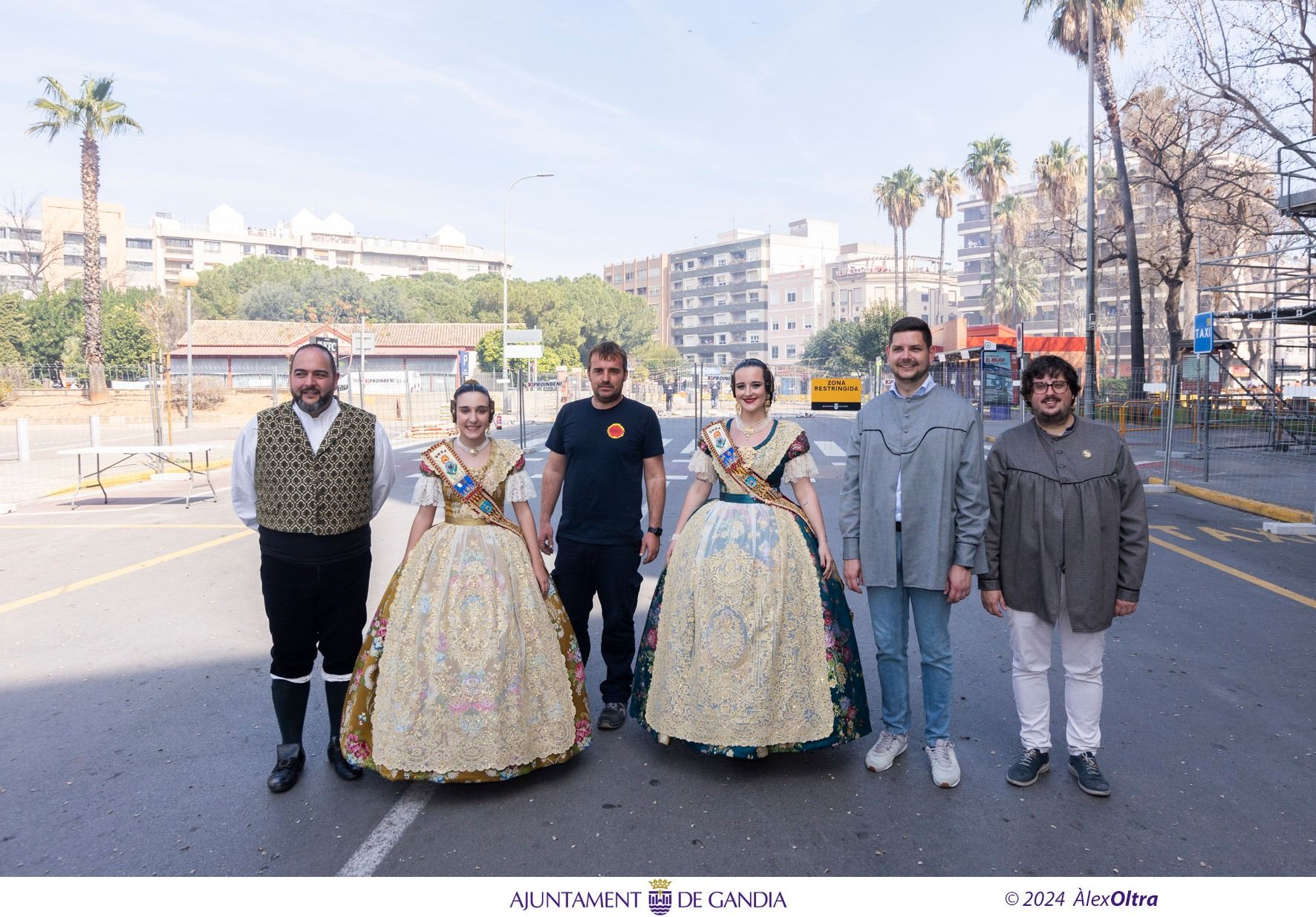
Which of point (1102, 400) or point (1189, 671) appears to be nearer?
point (1189, 671)

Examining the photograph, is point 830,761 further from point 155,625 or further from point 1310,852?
point 155,625

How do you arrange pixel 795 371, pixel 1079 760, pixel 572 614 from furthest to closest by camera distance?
pixel 795 371 < pixel 572 614 < pixel 1079 760

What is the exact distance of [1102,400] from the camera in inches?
866

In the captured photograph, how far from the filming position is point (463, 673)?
3650mm

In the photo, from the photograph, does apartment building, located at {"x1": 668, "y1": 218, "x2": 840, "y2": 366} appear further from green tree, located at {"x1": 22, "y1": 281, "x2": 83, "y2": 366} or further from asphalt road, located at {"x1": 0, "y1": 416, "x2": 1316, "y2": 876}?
asphalt road, located at {"x1": 0, "y1": 416, "x2": 1316, "y2": 876}

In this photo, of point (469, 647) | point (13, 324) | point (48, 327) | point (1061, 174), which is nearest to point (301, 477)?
point (469, 647)

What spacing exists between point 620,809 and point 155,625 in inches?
178

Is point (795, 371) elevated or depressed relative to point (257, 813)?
elevated

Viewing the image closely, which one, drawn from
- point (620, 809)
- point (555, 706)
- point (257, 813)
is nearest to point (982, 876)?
point (620, 809)

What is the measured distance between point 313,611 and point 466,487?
2.80 ft
